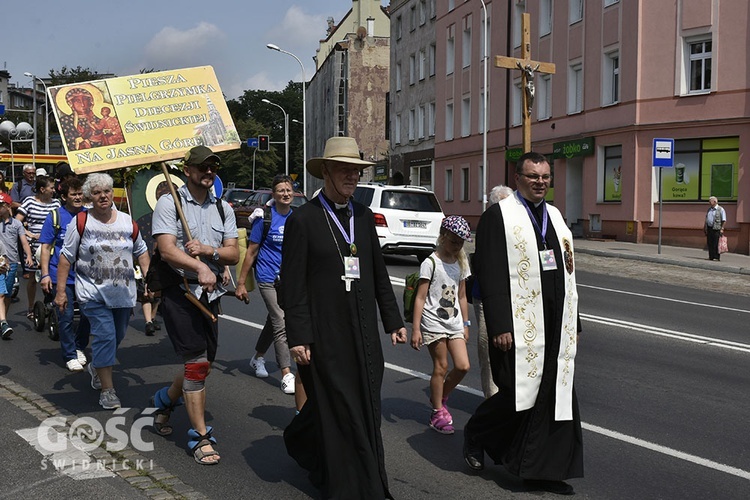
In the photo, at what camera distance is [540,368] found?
4.83m

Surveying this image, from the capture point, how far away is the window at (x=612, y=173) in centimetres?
2939

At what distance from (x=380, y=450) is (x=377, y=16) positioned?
7234 centimetres

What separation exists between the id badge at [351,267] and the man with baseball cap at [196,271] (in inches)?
44.9

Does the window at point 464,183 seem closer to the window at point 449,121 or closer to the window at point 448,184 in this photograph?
the window at point 448,184

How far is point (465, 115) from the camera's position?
4278 cm

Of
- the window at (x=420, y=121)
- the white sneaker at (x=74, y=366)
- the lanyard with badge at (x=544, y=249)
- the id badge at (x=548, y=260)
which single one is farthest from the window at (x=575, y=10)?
the id badge at (x=548, y=260)

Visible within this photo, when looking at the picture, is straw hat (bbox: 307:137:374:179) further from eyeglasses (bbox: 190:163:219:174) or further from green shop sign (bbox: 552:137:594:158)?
green shop sign (bbox: 552:137:594:158)

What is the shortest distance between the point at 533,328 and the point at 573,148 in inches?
1094

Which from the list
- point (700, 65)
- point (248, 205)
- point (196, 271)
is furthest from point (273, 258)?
point (248, 205)

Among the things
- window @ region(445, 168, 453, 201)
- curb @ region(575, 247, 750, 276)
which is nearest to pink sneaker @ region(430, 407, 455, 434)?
curb @ region(575, 247, 750, 276)

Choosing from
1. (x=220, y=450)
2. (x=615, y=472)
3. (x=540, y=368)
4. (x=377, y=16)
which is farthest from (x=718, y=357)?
(x=377, y=16)

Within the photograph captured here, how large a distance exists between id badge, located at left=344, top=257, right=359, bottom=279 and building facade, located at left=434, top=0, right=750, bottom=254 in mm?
20583

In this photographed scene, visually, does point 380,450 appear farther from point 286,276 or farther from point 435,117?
point 435,117

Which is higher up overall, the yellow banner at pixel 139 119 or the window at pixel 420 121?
the window at pixel 420 121
